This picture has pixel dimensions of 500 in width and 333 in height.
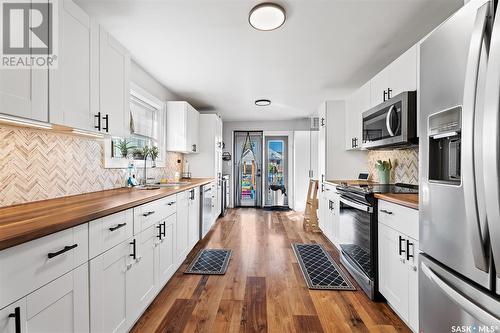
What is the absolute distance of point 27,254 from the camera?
2.83 ft

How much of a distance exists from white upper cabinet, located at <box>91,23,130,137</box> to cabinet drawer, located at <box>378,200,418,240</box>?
2224mm

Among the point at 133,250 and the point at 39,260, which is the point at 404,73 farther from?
the point at 39,260

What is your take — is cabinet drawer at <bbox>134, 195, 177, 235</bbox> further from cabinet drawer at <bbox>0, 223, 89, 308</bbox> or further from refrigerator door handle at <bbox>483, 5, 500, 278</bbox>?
refrigerator door handle at <bbox>483, 5, 500, 278</bbox>

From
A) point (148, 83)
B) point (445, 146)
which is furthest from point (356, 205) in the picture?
point (148, 83)

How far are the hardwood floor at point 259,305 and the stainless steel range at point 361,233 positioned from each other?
7.1 inches

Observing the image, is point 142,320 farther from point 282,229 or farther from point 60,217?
point 282,229

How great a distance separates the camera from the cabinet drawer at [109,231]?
1.20m

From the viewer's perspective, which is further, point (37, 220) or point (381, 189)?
point (381, 189)

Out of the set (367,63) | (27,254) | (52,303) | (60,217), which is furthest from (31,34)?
(367,63)

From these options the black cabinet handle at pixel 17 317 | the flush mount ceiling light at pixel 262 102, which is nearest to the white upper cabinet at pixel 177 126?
the flush mount ceiling light at pixel 262 102

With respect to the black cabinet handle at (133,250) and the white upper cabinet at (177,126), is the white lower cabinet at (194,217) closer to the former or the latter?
the white upper cabinet at (177,126)

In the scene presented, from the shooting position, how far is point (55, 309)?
975mm

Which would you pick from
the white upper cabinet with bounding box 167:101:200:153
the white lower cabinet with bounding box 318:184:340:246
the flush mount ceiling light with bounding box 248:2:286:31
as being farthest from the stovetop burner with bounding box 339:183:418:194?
the white upper cabinet with bounding box 167:101:200:153

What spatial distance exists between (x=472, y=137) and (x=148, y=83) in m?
3.48
